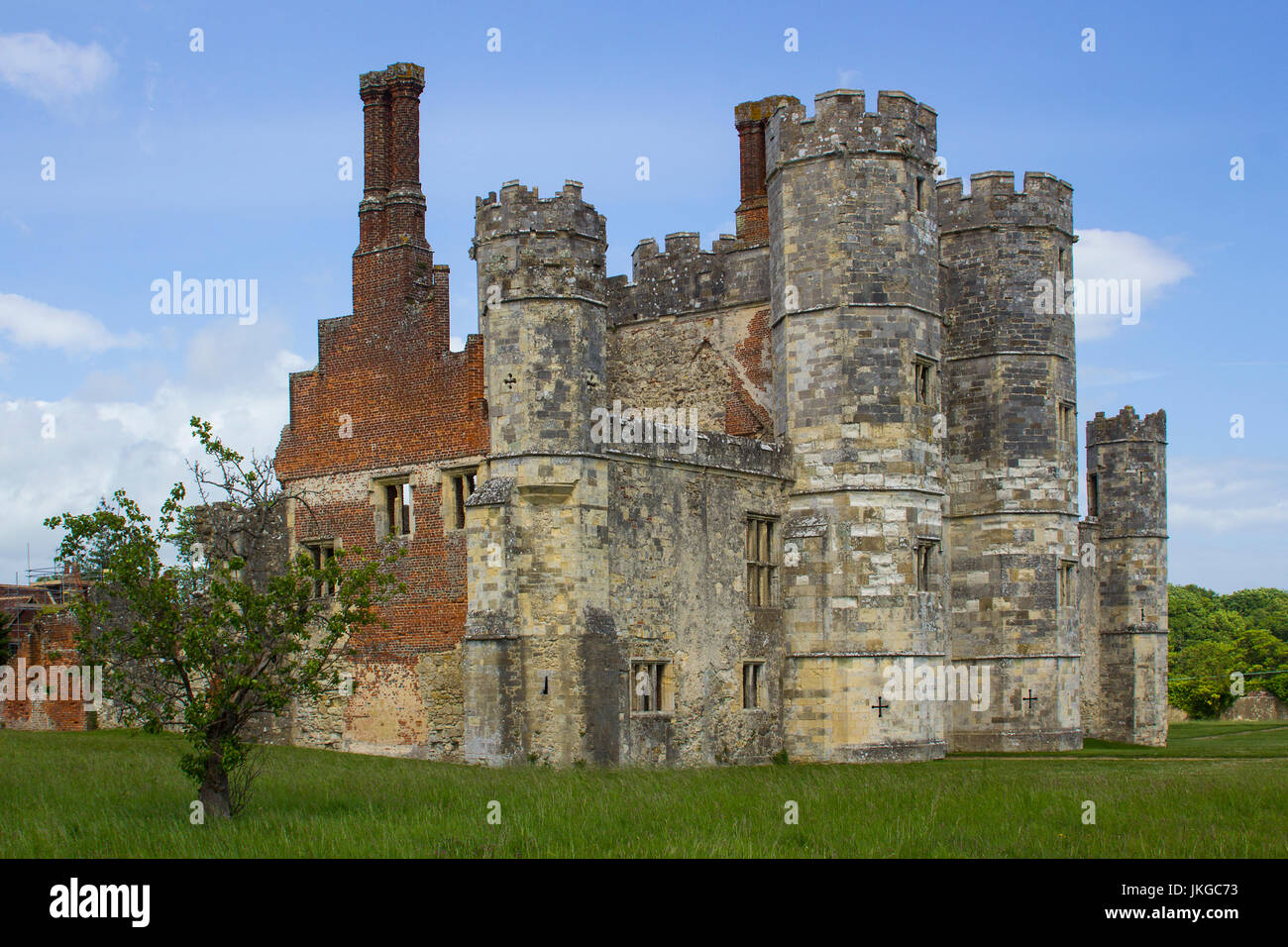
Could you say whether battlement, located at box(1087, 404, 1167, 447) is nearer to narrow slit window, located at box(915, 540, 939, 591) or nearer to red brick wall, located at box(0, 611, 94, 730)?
narrow slit window, located at box(915, 540, 939, 591)

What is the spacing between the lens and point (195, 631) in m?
15.9

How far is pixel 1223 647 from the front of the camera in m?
62.3

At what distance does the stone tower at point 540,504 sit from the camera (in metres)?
23.5

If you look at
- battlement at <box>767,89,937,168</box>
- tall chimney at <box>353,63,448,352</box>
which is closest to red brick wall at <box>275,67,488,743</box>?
tall chimney at <box>353,63,448,352</box>

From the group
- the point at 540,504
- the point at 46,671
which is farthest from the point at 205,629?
the point at 46,671

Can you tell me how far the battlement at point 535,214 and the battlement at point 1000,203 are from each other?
10298 millimetres

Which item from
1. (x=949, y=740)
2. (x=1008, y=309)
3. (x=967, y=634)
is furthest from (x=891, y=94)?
(x=949, y=740)

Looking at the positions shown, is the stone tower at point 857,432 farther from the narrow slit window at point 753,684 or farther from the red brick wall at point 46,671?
the red brick wall at point 46,671

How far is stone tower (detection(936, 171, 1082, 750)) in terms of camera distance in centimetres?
3125

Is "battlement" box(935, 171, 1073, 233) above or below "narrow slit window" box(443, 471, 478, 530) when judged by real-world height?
above

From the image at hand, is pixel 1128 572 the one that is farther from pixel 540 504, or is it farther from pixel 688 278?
pixel 540 504

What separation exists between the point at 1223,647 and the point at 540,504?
1821 inches

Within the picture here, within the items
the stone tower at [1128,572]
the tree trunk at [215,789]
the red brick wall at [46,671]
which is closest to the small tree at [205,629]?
the tree trunk at [215,789]

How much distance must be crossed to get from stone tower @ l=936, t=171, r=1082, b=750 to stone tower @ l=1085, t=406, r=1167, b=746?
718 cm
